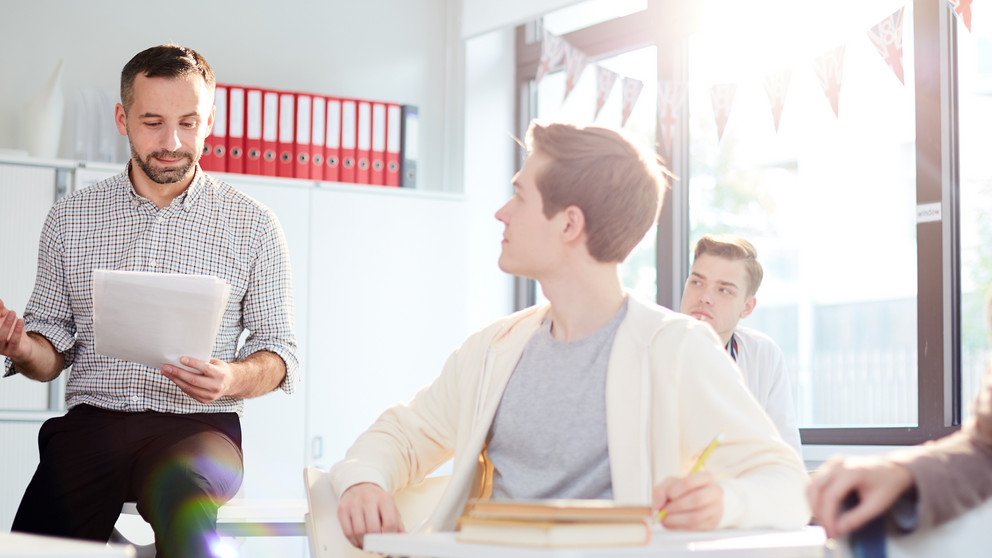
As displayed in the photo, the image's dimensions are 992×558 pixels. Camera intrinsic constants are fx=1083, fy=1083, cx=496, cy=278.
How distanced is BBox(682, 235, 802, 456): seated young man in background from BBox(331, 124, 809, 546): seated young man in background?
104 cm

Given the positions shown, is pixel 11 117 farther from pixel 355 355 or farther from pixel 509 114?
pixel 509 114

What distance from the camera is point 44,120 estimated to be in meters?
3.80

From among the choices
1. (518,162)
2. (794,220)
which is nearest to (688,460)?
(794,220)

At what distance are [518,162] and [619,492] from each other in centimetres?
331

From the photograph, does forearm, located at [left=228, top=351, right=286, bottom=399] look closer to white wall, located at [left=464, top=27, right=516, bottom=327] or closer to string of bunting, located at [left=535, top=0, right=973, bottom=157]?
string of bunting, located at [left=535, top=0, right=973, bottom=157]

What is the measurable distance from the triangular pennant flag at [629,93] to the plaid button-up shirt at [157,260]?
1891mm

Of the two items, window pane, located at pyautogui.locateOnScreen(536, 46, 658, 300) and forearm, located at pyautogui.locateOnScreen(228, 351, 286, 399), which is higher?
window pane, located at pyautogui.locateOnScreen(536, 46, 658, 300)

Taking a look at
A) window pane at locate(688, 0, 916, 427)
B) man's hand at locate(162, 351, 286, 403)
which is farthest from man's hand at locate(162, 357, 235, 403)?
window pane at locate(688, 0, 916, 427)

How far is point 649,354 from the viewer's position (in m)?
1.58

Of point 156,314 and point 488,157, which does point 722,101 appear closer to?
point 488,157

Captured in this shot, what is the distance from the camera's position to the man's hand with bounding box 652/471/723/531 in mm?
1308

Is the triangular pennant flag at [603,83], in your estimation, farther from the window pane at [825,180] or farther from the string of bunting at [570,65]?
the window pane at [825,180]

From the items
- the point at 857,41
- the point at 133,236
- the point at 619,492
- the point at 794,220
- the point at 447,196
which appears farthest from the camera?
the point at 447,196

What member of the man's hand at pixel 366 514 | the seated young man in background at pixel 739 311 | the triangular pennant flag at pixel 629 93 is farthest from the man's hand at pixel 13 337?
the triangular pennant flag at pixel 629 93
